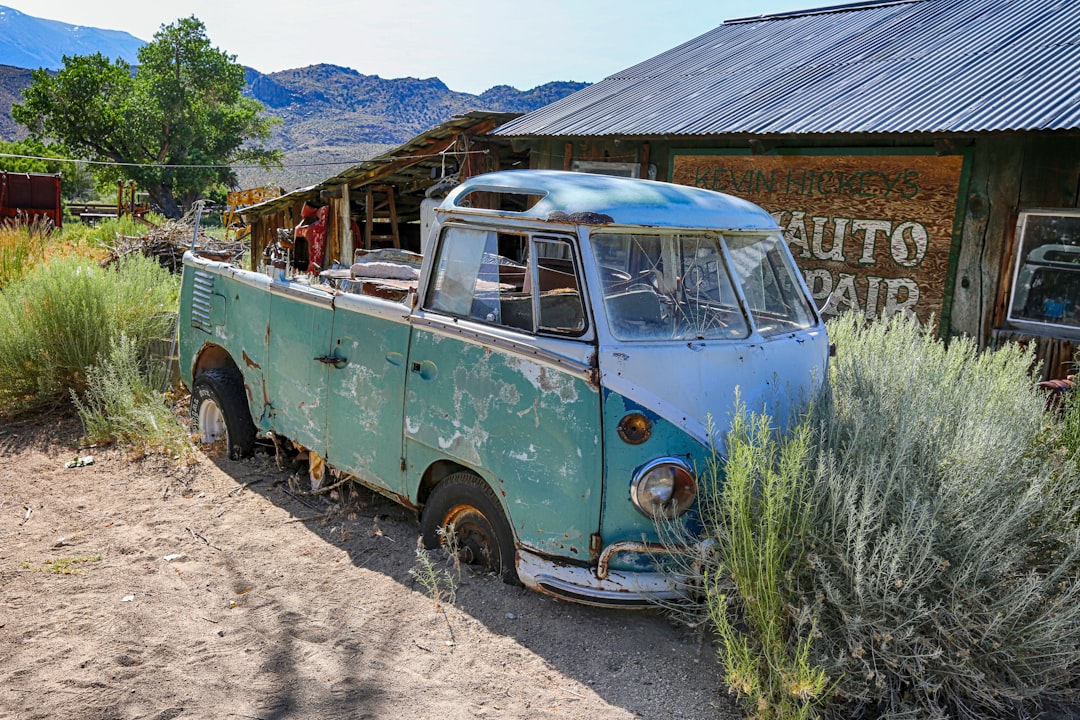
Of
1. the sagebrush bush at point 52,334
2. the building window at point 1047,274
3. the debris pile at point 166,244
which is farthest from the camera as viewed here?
the debris pile at point 166,244

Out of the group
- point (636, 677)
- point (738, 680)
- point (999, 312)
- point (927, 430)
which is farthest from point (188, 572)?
point (999, 312)

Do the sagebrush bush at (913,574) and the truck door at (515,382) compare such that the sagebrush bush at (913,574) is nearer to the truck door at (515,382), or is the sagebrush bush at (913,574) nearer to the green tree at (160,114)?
the truck door at (515,382)

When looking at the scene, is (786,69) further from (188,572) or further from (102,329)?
(188,572)

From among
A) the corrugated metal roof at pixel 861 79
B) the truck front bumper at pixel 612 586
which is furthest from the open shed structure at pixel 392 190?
the truck front bumper at pixel 612 586

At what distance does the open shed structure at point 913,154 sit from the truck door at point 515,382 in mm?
3751

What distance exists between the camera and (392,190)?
587 inches

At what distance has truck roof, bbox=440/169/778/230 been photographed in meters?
3.97

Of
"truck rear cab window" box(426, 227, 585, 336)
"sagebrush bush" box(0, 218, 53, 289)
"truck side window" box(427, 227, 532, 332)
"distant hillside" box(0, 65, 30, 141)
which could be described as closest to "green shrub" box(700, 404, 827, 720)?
"truck rear cab window" box(426, 227, 585, 336)

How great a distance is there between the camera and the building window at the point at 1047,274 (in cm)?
730

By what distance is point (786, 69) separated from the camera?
35.6ft

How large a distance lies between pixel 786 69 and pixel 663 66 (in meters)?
3.09

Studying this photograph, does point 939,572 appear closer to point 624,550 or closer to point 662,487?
point 662,487

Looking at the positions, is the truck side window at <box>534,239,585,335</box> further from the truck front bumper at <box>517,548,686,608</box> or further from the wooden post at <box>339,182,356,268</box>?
the wooden post at <box>339,182,356,268</box>

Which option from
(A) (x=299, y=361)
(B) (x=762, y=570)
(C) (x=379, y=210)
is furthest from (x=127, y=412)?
(C) (x=379, y=210)
